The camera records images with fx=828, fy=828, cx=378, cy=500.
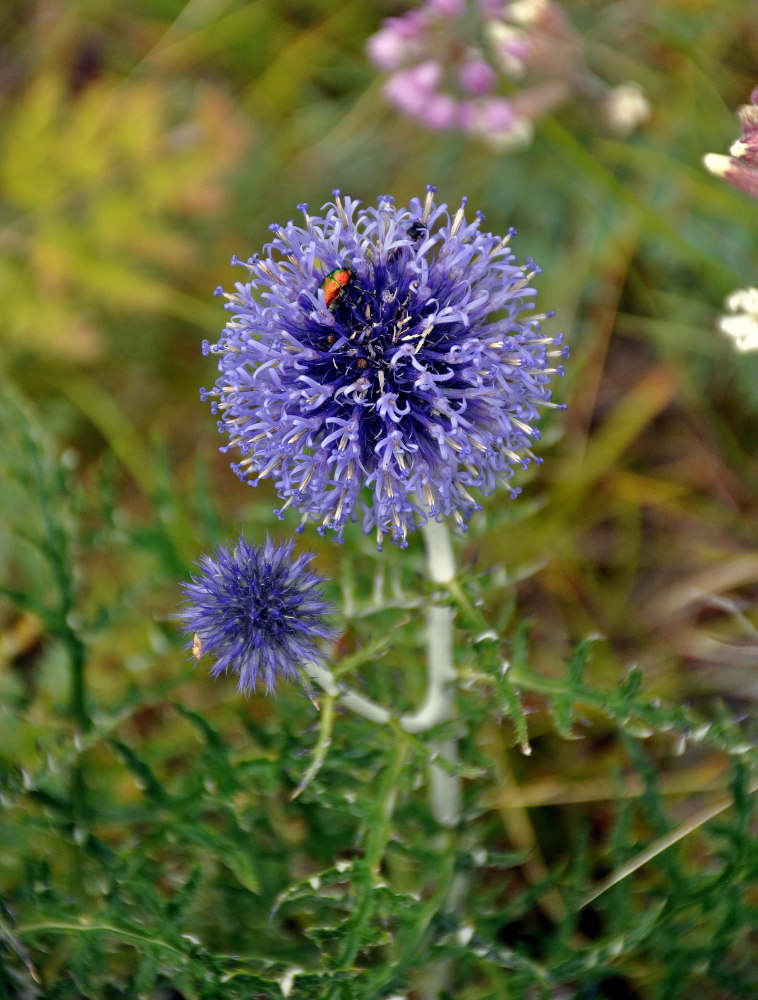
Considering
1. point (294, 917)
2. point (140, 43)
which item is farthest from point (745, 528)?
point (140, 43)

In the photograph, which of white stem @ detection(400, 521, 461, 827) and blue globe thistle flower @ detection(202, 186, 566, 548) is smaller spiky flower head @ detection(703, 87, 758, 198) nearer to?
blue globe thistle flower @ detection(202, 186, 566, 548)

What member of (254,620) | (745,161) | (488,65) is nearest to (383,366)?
(254,620)

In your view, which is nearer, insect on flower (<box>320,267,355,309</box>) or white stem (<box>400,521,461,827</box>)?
insect on flower (<box>320,267,355,309</box>)

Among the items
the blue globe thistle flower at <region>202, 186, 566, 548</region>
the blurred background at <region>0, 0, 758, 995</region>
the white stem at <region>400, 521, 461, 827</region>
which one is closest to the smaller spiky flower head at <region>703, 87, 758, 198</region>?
the blue globe thistle flower at <region>202, 186, 566, 548</region>

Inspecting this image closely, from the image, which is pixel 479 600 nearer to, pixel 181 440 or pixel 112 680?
pixel 112 680

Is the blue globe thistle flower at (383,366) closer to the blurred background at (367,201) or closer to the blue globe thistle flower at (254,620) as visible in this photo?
the blue globe thistle flower at (254,620)

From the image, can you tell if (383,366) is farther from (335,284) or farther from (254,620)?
(254,620)

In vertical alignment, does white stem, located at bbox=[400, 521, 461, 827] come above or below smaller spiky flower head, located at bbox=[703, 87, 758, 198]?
below
